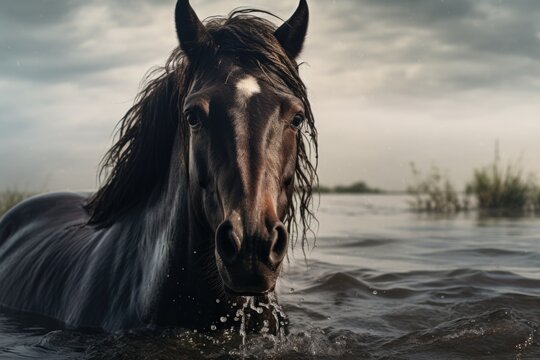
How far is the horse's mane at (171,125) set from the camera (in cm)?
343

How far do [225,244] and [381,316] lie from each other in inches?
113

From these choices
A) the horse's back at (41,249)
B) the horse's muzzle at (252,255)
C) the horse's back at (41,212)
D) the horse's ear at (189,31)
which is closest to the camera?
the horse's muzzle at (252,255)

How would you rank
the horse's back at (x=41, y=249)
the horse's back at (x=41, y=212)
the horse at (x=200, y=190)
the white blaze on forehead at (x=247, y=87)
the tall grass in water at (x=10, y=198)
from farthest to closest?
1. the tall grass in water at (x=10, y=198)
2. the horse's back at (x=41, y=212)
3. the horse's back at (x=41, y=249)
4. the white blaze on forehead at (x=247, y=87)
5. the horse at (x=200, y=190)

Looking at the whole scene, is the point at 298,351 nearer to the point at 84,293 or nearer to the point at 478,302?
the point at 84,293

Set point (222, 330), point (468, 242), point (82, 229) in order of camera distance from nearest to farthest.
Answer: 1. point (222, 330)
2. point (82, 229)
3. point (468, 242)

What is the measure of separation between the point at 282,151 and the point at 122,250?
4.38ft

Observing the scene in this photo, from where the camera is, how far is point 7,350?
157 inches

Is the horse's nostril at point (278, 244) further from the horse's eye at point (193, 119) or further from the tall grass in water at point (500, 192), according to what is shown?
the tall grass in water at point (500, 192)

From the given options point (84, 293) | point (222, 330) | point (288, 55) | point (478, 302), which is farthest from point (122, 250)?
point (478, 302)

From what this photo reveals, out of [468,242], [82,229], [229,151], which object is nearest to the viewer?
[229,151]

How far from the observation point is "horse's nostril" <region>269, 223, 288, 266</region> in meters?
2.64

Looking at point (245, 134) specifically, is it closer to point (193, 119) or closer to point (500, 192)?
point (193, 119)

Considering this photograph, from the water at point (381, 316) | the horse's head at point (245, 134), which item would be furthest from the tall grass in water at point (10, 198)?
the horse's head at point (245, 134)

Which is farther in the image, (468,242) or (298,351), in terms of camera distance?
(468,242)
